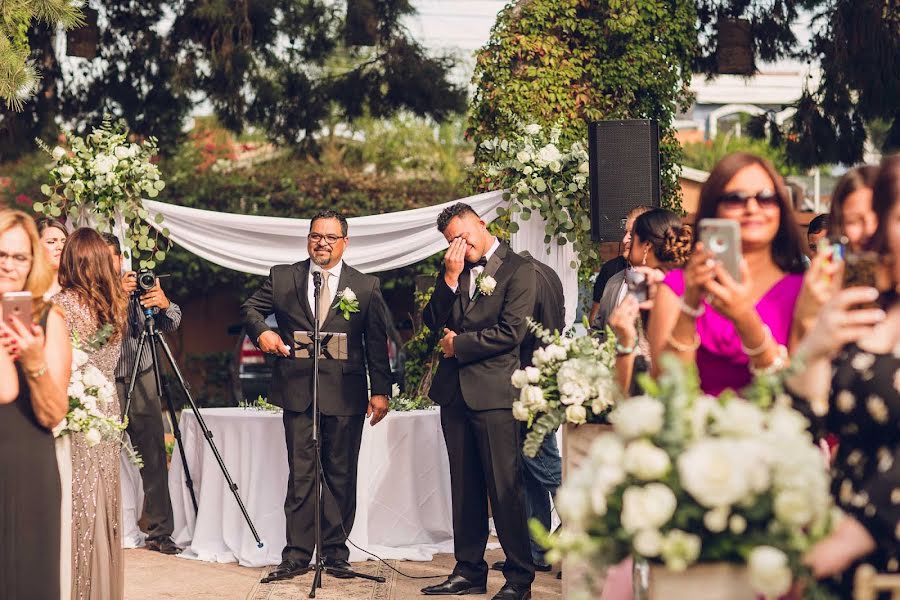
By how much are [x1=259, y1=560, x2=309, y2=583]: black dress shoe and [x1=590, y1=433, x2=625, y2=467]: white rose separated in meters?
4.52

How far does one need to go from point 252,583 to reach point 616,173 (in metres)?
3.26

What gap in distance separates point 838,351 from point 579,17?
6888 millimetres

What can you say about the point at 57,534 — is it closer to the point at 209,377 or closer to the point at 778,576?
the point at 778,576

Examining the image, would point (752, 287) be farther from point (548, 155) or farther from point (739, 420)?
point (548, 155)

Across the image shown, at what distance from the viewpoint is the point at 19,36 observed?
290 inches

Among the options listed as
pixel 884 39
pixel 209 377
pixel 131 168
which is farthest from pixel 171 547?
pixel 209 377

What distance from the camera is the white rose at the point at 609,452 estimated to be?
232cm

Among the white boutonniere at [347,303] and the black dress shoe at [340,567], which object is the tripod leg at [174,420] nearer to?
the black dress shoe at [340,567]

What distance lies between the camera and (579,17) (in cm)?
915

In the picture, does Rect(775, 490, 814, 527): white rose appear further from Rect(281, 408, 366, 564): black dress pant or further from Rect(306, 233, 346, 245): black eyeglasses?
Rect(306, 233, 346, 245): black eyeglasses

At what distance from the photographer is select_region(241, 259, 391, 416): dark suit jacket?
672 cm

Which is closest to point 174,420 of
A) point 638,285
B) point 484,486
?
point 484,486

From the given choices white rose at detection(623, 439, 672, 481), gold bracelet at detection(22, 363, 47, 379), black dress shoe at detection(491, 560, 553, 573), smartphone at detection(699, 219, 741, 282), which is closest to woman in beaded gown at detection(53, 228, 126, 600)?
gold bracelet at detection(22, 363, 47, 379)

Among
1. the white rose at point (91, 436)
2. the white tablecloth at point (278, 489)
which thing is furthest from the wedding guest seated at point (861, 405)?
the white tablecloth at point (278, 489)
